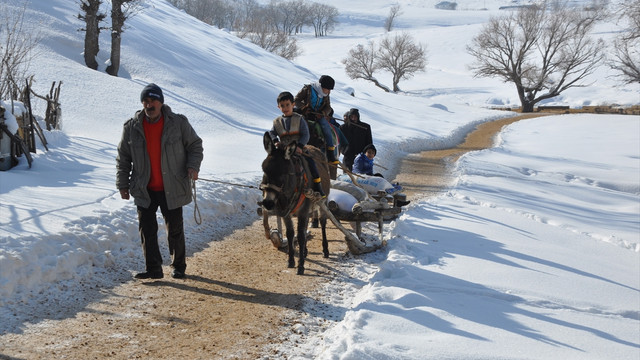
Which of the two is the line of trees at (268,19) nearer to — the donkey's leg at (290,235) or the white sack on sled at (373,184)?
the white sack on sled at (373,184)

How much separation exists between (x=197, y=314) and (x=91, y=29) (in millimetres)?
21726

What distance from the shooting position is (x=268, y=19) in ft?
340

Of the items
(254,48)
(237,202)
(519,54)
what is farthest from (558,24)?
(237,202)

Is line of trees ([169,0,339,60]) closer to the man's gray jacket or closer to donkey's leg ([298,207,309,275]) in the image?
donkey's leg ([298,207,309,275])

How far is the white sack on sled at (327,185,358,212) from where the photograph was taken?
27.9 ft

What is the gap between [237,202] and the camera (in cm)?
1118

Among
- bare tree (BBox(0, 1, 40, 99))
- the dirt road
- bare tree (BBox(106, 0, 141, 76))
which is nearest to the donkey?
the dirt road

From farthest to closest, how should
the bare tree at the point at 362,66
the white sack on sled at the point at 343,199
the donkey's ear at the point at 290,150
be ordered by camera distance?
the bare tree at the point at 362,66
the white sack on sled at the point at 343,199
the donkey's ear at the point at 290,150

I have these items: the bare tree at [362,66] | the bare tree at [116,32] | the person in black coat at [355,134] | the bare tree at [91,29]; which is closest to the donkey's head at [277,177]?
the person in black coat at [355,134]

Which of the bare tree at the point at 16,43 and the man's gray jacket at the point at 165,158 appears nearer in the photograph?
the man's gray jacket at the point at 165,158

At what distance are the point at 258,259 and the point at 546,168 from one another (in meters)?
16.4

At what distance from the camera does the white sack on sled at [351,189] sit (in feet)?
29.9

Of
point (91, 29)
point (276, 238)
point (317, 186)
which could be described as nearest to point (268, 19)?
point (91, 29)

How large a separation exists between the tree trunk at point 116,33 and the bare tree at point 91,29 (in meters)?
0.54
